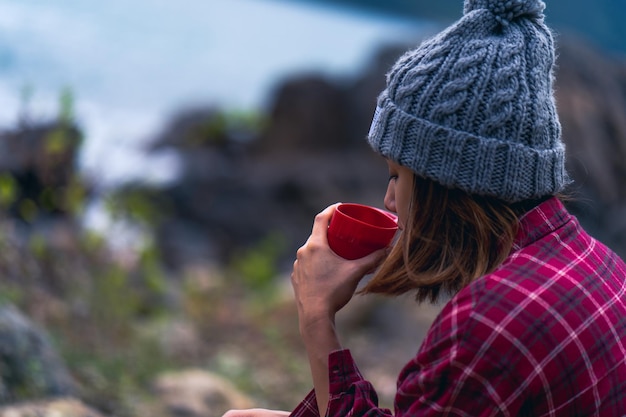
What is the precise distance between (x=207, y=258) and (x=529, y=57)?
717 cm

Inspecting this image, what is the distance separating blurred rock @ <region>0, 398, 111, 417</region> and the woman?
158 cm

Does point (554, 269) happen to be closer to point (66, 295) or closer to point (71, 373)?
point (71, 373)

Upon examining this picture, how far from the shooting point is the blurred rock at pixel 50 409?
299cm

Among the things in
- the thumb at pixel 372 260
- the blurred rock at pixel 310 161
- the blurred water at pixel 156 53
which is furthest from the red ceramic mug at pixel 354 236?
the blurred water at pixel 156 53

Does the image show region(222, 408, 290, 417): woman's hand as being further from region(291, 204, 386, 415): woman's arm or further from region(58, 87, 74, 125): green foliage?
region(58, 87, 74, 125): green foliage

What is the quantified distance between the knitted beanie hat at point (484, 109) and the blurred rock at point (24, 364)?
2.12 meters

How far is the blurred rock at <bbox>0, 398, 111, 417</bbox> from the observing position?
2.99 metres

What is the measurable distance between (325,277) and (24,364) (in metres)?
1.86

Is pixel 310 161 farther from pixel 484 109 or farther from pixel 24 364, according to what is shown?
pixel 484 109

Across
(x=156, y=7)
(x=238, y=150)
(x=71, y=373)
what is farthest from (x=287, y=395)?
(x=156, y=7)

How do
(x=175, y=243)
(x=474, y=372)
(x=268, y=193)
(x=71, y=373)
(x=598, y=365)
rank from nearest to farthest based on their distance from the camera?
(x=474, y=372)
(x=598, y=365)
(x=71, y=373)
(x=175, y=243)
(x=268, y=193)

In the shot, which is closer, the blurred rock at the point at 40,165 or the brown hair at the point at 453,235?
the brown hair at the point at 453,235

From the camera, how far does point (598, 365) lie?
5.30ft

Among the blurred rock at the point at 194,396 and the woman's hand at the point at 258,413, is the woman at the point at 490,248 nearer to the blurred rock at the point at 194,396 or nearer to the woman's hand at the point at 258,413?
the woman's hand at the point at 258,413
